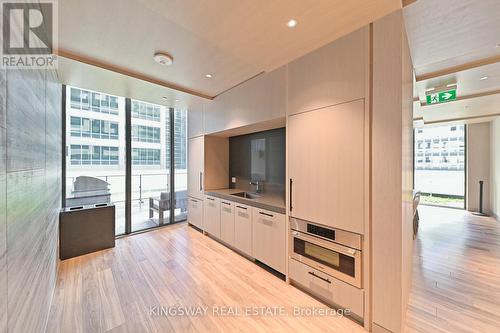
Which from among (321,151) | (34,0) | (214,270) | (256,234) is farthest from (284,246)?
(34,0)

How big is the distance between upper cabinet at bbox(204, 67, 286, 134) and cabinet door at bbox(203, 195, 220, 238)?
4.48 feet

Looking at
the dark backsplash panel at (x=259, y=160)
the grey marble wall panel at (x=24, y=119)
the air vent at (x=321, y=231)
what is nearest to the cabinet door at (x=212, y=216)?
the dark backsplash panel at (x=259, y=160)

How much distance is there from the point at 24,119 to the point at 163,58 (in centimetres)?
156

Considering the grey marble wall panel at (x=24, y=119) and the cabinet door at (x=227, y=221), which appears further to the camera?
the cabinet door at (x=227, y=221)

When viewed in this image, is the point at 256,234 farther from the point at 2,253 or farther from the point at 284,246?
the point at 2,253

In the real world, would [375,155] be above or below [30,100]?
below

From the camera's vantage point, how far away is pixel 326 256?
1.99 m

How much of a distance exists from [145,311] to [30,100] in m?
2.03

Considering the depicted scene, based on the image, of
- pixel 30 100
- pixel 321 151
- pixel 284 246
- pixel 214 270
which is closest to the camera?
pixel 30 100

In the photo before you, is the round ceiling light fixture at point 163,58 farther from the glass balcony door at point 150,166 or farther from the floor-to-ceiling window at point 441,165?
the floor-to-ceiling window at point 441,165

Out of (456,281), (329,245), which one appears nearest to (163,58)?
(329,245)

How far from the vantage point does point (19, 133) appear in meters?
1.06

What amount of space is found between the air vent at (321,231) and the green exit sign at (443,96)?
3208mm

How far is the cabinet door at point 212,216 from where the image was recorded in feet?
11.6
